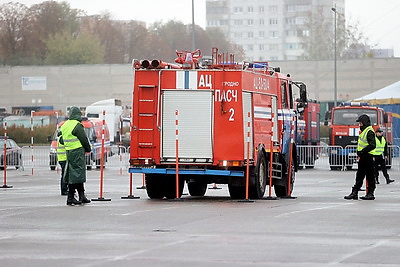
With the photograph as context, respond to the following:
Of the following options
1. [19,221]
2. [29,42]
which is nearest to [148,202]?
[19,221]

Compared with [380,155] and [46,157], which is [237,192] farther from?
[46,157]

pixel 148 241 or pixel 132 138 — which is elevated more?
pixel 132 138

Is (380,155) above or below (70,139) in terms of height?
below

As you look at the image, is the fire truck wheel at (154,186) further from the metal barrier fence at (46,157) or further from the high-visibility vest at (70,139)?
the metal barrier fence at (46,157)

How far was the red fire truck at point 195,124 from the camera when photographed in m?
21.5

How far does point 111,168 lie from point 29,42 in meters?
66.4

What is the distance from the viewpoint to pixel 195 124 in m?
21.7

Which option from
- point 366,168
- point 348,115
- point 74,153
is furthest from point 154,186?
point 348,115

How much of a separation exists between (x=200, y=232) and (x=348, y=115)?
98.5ft

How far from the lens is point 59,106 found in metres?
94.6

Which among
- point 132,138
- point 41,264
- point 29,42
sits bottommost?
point 41,264

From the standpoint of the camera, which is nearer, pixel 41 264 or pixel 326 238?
pixel 41 264

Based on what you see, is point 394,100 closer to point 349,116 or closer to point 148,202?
point 349,116

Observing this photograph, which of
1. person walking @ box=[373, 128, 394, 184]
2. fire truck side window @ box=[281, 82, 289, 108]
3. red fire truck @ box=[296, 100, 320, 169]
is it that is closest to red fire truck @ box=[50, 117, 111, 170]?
red fire truck @ box=[296, 100, 320, 169]
